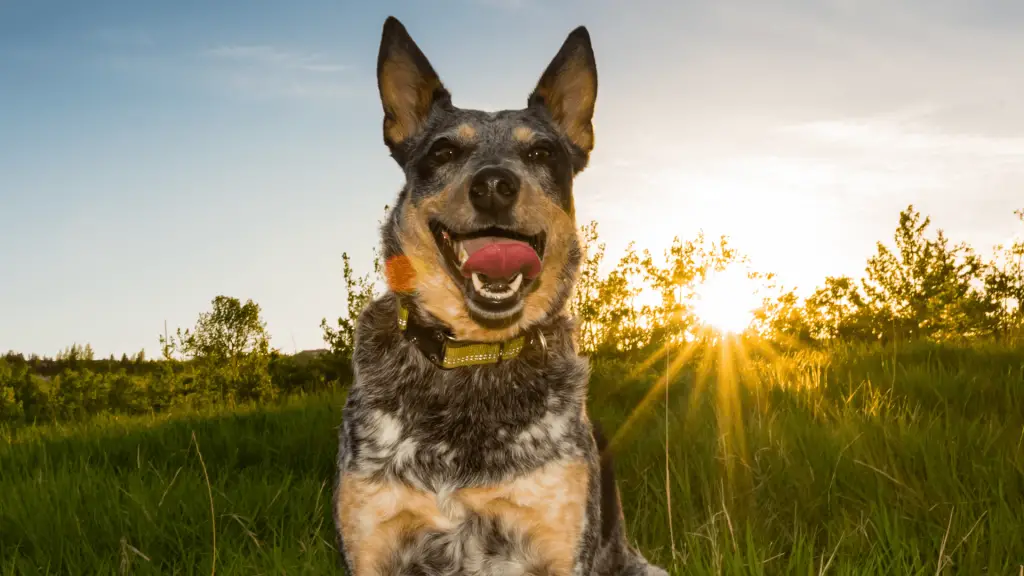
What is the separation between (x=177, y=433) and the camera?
7520mm

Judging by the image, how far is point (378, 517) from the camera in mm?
3359

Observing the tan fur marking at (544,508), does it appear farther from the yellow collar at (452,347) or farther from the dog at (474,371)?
the yellow collar at (452,347)

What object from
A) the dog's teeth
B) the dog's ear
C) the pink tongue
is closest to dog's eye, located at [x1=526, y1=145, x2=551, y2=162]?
the dog's ear

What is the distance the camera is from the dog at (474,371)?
11.2 ft

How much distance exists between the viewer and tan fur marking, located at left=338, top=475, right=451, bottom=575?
3.36 meters

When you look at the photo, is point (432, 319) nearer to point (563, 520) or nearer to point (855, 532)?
point (563, 520)

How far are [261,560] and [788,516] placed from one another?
330cm

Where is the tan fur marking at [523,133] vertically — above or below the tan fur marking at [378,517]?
above

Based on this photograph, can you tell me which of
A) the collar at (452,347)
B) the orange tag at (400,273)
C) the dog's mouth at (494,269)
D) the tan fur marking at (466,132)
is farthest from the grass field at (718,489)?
the tan fur marking at (466,132)

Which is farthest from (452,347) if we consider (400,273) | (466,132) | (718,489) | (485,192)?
(718,489)

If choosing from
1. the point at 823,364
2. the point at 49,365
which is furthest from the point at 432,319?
the point at 49,365

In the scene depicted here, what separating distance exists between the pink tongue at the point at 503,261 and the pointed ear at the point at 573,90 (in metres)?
1.31

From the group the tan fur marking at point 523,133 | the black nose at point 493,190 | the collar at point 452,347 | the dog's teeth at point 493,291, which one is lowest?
the collar at point 452,347

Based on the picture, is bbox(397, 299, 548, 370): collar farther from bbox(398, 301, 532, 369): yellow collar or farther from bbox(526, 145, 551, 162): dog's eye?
bbox(526, 145, 551, 162): dog's eye
